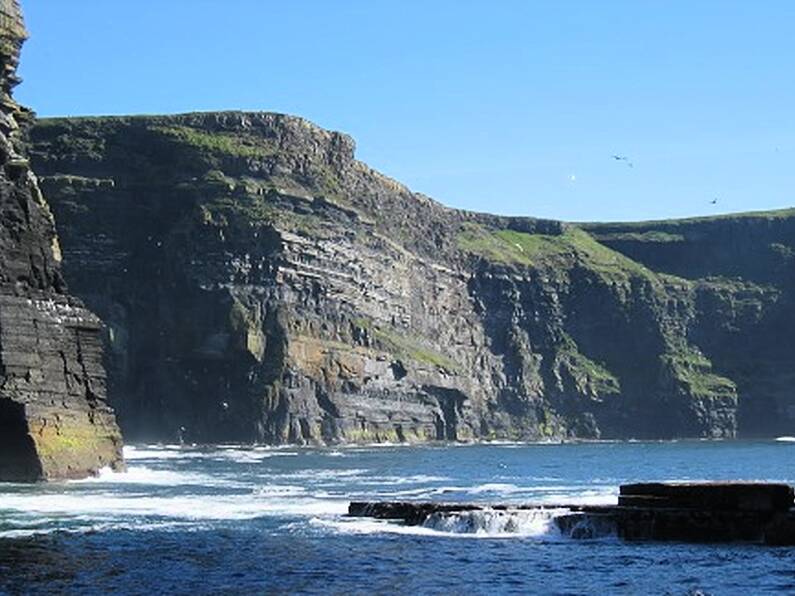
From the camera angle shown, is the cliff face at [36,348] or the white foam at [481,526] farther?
the cliff face at [36,348]

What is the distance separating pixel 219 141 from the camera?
19425cm

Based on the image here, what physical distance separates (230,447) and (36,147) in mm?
52244

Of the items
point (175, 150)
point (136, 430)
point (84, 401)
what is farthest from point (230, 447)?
point (84, 401)

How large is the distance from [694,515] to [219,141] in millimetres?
155996

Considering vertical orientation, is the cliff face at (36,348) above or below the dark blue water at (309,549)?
above

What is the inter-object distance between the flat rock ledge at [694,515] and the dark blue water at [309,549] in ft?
2.73

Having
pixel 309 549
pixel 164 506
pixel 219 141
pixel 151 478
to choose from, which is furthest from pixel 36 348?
pixel 219 141

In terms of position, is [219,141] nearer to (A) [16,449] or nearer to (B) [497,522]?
(A) [16,449]

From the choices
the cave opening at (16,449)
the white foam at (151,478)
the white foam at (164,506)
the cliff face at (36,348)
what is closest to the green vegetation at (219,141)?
the white foam at (151,478)

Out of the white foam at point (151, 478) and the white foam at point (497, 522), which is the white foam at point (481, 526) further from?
the white foam at point (151, 478)

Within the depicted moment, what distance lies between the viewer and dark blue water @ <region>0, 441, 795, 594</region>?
3481 centimetres

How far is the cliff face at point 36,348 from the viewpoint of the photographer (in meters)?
69.6

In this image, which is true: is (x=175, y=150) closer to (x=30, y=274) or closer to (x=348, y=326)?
(x=348, y=326)

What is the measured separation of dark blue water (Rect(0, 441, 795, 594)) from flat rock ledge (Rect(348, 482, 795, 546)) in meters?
0.83
